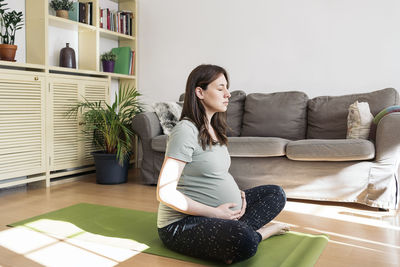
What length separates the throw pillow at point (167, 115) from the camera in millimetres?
3666

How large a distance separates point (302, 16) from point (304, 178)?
1.75m

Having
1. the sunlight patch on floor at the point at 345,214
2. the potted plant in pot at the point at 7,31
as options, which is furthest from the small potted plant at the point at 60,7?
the sunlight patch on floor at the point at 345,214

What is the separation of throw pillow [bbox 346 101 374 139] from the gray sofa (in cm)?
10

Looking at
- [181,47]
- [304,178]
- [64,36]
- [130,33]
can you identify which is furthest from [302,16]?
[64,36]

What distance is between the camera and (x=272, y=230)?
6.75 ft

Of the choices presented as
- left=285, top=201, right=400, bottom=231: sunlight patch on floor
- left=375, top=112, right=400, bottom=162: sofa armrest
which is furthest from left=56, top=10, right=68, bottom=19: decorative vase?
left=375, top=112, right=400, bottom=162: sofa armrest

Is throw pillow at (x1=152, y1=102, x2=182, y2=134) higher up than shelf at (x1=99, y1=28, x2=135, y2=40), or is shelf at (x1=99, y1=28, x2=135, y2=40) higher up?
shelf at (x1=99, y1=28, x2=135, y2=40)

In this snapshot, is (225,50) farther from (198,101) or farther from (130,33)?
(198,101)

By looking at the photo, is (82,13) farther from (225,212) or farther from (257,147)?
(225,212)

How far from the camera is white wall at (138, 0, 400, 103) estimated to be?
362 centimetres

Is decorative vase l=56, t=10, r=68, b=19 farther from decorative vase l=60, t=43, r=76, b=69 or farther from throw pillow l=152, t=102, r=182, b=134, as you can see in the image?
throw pillow l=152, t=102, r=182, b=134

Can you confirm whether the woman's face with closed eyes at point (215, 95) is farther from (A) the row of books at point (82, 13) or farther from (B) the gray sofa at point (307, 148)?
(A) the row of books at point (82, 13)

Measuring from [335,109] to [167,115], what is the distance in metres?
1.53

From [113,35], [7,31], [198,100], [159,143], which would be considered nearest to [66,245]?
[198,100]
